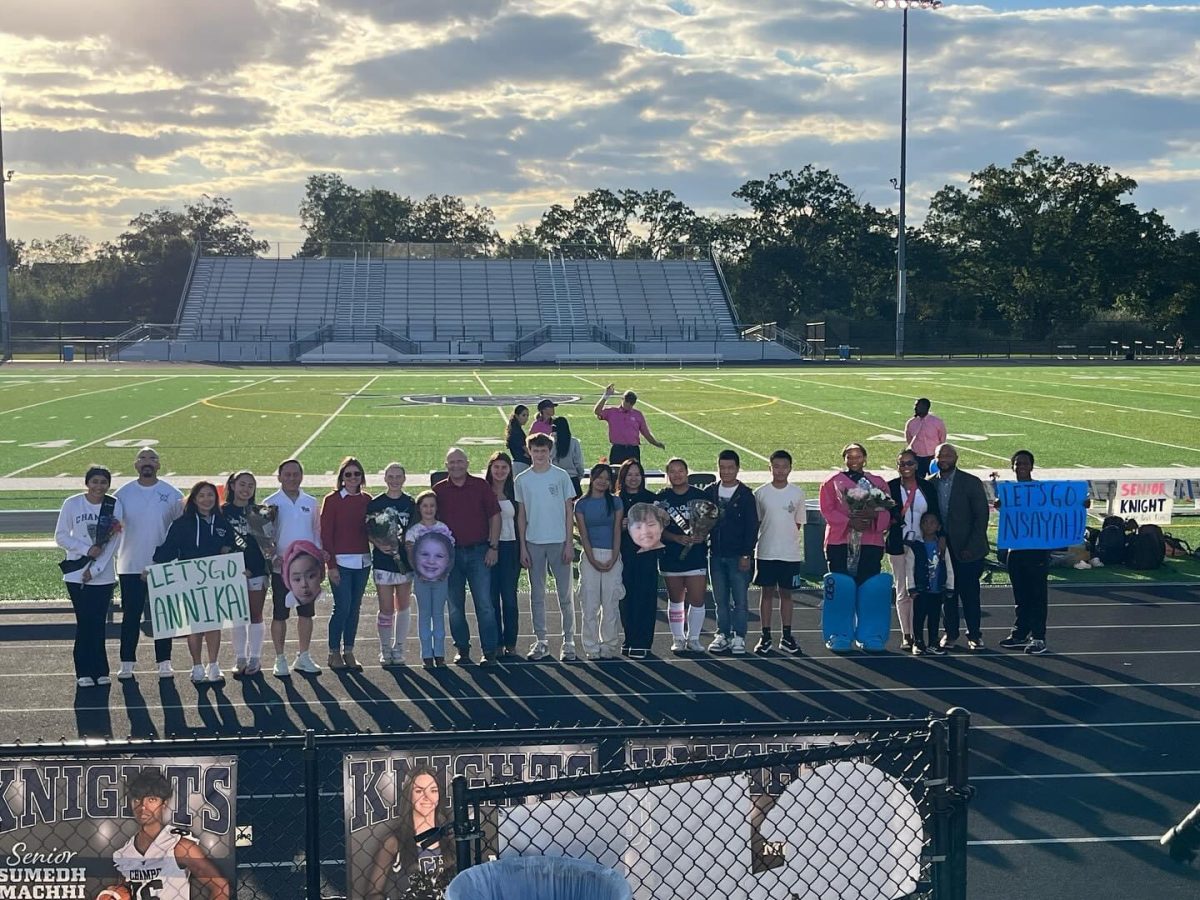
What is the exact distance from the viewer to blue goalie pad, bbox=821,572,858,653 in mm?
11016

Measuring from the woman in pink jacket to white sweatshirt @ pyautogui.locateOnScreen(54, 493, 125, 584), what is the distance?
5.84m

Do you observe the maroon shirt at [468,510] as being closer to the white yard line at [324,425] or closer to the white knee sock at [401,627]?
the white knee sock at [401,627]

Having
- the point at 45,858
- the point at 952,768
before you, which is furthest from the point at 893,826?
the point at 45,858

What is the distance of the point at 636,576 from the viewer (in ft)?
35.6

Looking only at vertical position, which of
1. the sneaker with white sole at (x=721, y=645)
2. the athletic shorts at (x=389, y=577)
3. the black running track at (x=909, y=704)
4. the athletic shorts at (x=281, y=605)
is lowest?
the black running track at (x=909, y=704)

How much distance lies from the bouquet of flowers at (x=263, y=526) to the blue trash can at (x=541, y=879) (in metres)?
7.29

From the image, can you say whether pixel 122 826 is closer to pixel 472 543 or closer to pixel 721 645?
pixel 472 543

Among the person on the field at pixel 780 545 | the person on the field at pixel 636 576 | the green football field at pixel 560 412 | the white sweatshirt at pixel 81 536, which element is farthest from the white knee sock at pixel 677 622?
the green football field at pixel 560 412

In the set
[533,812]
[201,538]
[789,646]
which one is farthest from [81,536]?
[533,812]

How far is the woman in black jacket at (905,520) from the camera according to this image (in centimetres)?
1105

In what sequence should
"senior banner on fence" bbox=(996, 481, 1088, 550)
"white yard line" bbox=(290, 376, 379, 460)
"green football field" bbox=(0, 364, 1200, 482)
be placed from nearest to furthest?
"senior banner on fence" bbox=(996, 481, 1088, 550) < "green football field" bbox=(0, 364, 1200, 482) < "white yard line" bbox=(290, 376, 379, 460)

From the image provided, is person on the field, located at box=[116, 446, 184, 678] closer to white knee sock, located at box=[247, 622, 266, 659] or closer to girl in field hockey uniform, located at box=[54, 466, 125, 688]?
girl in field hockey uniform, located at box=[54, 466, 125, 688]

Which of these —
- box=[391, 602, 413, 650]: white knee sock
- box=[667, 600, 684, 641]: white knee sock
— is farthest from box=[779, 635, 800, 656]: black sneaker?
box=[391, 602, 413, 650]: white knee sock

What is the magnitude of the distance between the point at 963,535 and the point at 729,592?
6.70ft
